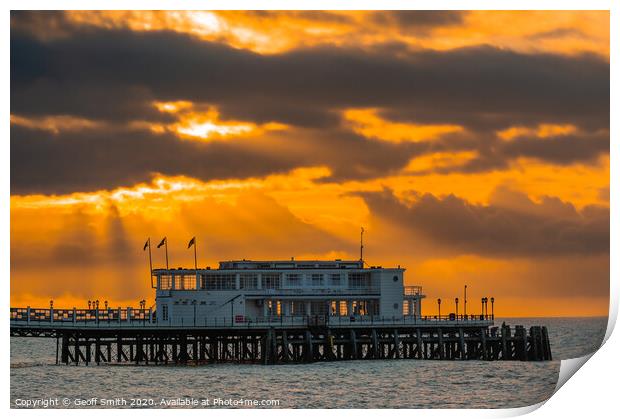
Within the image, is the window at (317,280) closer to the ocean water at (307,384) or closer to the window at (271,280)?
the window at (271,280)

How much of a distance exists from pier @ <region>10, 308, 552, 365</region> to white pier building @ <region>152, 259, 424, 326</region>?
0.70 m

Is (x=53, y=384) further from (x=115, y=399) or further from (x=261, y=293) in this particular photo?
(x=261, y=293)

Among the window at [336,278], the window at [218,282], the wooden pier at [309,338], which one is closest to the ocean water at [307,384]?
the wooden pier at [309,338]

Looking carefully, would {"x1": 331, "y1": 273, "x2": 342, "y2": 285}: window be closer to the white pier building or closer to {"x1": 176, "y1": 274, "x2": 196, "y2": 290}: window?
the white pier building

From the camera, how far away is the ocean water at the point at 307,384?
8644 cm

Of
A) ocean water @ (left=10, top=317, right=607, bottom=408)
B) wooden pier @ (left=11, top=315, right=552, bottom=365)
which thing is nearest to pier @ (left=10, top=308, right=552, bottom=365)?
wooden pier @ (left=11, top=315, right=552, bottom=365)

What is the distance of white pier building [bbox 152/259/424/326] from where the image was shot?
Result: 113375mm

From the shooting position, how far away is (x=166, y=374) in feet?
338

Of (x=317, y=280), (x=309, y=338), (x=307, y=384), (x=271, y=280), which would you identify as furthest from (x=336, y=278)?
(x=307, y=384)

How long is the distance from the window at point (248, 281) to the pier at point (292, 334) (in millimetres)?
2922

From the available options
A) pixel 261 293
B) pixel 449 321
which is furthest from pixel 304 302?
pixel 449 321

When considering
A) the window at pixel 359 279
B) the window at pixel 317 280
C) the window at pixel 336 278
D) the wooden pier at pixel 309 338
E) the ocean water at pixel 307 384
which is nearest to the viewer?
the ocean water at pixel 307 384
